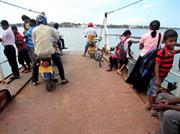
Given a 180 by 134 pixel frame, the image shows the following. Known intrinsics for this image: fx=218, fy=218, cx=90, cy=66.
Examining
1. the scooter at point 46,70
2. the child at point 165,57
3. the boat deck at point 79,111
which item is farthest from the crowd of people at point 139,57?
the boat deck at point 79,111

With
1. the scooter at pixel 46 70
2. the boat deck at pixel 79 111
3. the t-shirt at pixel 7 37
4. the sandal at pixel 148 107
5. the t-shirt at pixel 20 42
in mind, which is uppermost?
the t-shirt at pixel 7 37

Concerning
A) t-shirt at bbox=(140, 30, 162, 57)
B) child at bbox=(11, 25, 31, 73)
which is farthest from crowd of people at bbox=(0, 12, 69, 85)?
t-shirt at bbox=(140, 30, 162, 57)

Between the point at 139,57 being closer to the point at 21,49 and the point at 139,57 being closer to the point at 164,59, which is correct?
the point at 164,59

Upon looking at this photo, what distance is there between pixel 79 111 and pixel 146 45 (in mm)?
1546

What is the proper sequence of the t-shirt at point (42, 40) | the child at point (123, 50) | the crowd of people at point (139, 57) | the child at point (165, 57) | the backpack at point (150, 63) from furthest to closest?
the child at point (123, 50) → the t-shirt at point (42, 40) → the backpack at point (150, 63) → the child at point (165, 57) → the crowd of people at point (139, 57)

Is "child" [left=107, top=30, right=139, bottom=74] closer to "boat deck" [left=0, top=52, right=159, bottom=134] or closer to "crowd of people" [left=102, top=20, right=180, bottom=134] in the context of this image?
"boat deck" [left=0, top=52, right=159, bottom=134]

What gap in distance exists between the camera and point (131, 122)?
118 inches

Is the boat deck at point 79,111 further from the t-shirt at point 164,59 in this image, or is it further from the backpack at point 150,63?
the t-shirt at point 164,59

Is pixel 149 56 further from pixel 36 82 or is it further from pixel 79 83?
pixel 36 82

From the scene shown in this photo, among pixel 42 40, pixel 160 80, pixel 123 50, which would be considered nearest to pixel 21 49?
pixel 42 40

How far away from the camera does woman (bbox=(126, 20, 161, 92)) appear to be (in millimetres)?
3435

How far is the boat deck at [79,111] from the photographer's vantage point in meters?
2.89

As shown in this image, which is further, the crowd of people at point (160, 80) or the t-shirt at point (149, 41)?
the t-shirt at point (149, 41)

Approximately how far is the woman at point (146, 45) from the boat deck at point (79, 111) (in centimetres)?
22
